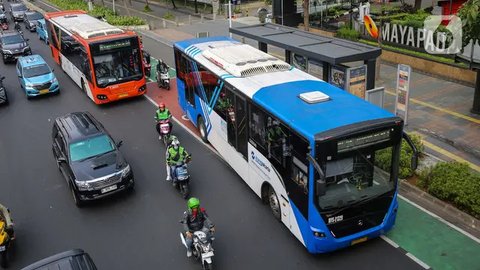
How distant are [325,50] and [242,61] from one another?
352 cm

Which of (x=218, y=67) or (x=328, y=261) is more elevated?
(x=218, y=67)

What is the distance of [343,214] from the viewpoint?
30.6 ft

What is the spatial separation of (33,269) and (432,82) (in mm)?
18244

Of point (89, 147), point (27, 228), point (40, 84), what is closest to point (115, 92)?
point (40, 84)

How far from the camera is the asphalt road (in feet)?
33.2

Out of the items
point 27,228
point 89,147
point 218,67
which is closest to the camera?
point 27,228

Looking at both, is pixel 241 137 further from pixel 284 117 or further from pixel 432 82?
pixel 432 82

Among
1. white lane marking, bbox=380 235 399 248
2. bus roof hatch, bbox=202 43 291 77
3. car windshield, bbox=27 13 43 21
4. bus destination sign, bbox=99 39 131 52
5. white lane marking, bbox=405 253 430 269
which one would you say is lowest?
white lane marking, bbox=405 253 430 269

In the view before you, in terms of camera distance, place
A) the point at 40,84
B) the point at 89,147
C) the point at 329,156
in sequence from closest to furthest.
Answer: the point at 329,156, the point at 89,147, the point at 40,84

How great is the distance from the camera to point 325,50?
15539 mm

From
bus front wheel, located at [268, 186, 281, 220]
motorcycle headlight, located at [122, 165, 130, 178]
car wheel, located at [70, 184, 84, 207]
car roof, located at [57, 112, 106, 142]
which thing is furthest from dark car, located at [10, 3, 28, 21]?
bus front wheel, located at [268, 186, 281, 220]

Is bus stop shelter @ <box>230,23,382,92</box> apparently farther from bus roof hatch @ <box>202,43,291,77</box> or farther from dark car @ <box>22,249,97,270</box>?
dark car @ <box>22,249,97,270</box>

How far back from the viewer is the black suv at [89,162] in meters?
12.2

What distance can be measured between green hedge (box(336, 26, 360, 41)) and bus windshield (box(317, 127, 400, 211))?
716 inches
